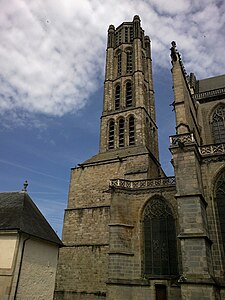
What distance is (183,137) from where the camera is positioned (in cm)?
1083

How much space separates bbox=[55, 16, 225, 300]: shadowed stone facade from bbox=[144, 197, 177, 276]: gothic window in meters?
0.04

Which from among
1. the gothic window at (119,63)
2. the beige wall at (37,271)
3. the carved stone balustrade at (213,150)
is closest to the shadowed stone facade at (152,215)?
the carved stone balustrade at (213,150)

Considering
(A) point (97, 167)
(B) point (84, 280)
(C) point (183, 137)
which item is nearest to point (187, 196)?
(C) point (183, 137)

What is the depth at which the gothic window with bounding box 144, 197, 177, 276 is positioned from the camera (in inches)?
431

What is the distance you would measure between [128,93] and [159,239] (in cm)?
1590

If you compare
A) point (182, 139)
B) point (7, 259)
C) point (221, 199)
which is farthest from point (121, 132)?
point (7, 259)

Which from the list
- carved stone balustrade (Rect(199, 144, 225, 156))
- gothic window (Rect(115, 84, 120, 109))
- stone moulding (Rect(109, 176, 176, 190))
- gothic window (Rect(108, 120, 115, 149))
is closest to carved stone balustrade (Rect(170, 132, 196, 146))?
carved stone balustrade (Rect(199, 144, 225, 156))

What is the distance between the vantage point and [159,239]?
11516 millimetres

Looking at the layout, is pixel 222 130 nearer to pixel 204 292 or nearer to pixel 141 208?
pixel 141 208

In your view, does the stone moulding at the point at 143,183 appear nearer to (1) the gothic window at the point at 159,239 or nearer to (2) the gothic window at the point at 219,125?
(1) the gothic window at the point at 159,239

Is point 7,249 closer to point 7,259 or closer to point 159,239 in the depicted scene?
point 7,259

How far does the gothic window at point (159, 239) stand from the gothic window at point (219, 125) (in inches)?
212

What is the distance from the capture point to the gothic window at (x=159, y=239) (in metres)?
11.0

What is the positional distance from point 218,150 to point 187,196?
9.37 ft
